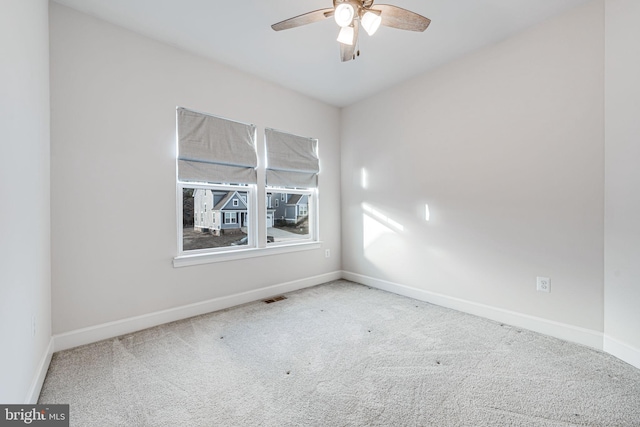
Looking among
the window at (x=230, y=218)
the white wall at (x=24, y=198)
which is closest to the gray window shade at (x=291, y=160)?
the window at (x=230, y=218)

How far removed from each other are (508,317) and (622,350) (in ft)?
2.39

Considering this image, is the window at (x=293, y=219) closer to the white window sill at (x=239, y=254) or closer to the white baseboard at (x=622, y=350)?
the white window sill at (x=239, y=254)

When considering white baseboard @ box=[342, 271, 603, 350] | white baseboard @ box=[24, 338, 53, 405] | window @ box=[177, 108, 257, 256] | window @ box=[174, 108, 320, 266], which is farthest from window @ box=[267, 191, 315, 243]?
white baseboard @ box=[24, 338, 53, 405]

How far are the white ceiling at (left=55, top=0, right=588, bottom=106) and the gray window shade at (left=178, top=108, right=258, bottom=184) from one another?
68 cm

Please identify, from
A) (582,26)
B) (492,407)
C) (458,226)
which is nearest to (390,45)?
(582,26)

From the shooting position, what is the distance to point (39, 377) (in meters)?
1.68

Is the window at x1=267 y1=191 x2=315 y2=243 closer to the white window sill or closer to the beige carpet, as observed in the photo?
the white window sill

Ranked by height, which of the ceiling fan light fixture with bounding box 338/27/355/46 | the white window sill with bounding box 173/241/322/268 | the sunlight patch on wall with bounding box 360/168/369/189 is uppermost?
the ceiling fan light fixture with bounding box 338/27/355/46

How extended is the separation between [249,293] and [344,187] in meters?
2.03

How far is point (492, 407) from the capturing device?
153 centimetres

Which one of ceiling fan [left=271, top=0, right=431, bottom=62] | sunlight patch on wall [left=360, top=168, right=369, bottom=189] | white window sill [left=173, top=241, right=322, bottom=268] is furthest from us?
sunlight patch on wall [left=360, top=168, right=369, bottom=189]

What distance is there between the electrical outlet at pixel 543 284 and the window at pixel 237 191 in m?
2.48

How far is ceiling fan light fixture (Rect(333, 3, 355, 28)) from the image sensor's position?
1.68 m

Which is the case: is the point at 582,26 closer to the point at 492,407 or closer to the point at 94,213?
the point at 492,407
